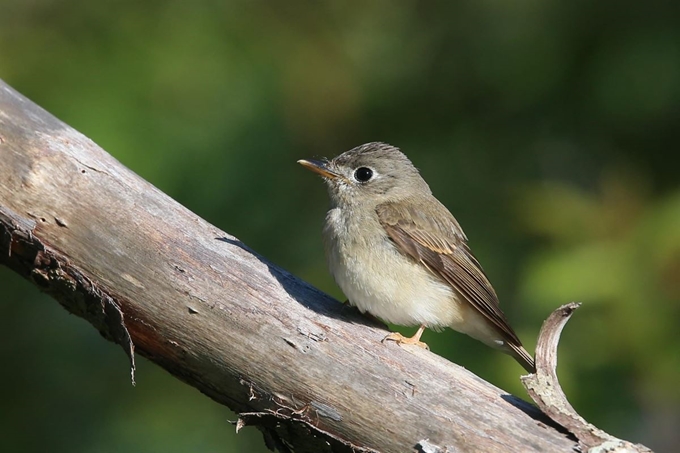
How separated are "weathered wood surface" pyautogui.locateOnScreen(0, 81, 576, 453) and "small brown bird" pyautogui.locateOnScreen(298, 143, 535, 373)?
35 centimetres

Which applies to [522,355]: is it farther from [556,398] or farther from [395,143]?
[395,143]

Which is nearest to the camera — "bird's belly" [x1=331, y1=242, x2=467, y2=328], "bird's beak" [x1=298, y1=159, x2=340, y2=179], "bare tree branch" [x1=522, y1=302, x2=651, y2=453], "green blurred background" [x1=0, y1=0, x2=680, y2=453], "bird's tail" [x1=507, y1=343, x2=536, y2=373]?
"bare tree branch" [x1=522, y1=302, x2=651, y2=453]

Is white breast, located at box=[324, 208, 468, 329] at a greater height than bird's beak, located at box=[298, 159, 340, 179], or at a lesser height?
lesser

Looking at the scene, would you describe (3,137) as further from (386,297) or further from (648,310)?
(648,310)

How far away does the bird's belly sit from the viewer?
4.46 m

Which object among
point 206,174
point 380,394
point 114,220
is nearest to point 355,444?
point 380,394

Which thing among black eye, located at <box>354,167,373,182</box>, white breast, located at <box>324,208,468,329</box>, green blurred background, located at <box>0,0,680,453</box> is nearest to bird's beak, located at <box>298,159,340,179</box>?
black eye, located at <box>354,167,373,182</box>

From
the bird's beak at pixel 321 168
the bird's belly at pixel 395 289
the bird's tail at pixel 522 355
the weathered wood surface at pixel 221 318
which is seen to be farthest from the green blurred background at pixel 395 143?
the weathered wood surface at pixel 221 318

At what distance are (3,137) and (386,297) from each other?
2183 millimetres

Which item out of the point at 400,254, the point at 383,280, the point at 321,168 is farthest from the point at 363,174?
the point at 383,280

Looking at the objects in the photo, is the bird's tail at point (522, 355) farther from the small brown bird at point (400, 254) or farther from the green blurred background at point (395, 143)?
the green blurred background at point (395, 143)

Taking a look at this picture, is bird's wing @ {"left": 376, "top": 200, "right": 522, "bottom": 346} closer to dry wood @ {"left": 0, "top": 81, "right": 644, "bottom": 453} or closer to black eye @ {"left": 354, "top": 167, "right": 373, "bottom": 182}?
black eye @ {"left": 354, "top": 167, "right": 373, "bottom": 182}

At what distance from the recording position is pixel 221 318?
153 inches

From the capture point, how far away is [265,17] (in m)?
6.52
